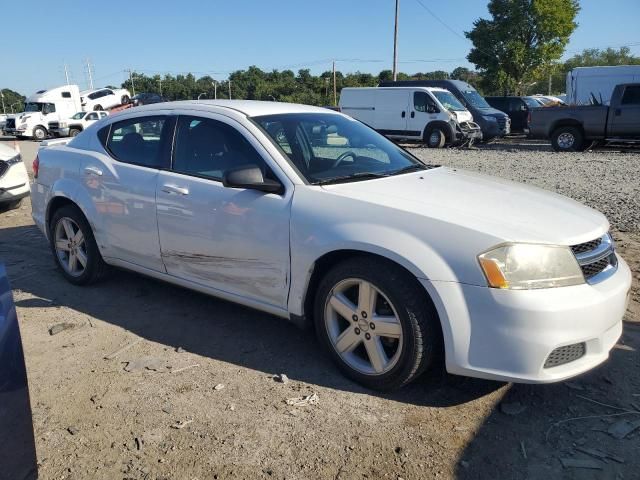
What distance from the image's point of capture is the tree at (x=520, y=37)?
31719mm

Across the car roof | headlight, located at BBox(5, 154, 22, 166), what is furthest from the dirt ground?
headlight, located at BBox(5, 154, 22, 166)

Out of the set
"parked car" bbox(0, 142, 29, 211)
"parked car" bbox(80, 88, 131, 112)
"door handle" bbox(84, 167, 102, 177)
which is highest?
"parked car" bbox(80, 88, 131, 112)

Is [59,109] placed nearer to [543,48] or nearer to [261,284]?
[543,48]

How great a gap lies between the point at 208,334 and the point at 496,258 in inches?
84.3

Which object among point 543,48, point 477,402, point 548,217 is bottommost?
point 477,402

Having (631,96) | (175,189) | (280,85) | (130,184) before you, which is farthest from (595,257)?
(280,85)

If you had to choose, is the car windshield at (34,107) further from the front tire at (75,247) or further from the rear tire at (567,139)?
the front tire at (75,247)

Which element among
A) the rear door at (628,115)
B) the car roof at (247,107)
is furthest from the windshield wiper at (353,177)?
the rear door at (628,115)

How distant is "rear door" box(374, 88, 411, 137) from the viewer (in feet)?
62.8

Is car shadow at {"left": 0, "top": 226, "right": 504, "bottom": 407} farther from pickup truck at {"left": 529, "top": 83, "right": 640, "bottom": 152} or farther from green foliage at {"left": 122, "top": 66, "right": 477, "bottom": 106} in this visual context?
green foliage at {"left": 122, "top": 66, "right": 477, "bottom": 106}

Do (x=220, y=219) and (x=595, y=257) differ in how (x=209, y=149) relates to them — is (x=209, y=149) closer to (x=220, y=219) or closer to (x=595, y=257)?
(x=220, y=219)

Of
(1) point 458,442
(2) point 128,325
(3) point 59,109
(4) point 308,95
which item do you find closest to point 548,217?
(1) point 458,442

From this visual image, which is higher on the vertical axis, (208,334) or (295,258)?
(295,258)

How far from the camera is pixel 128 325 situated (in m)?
4.00
